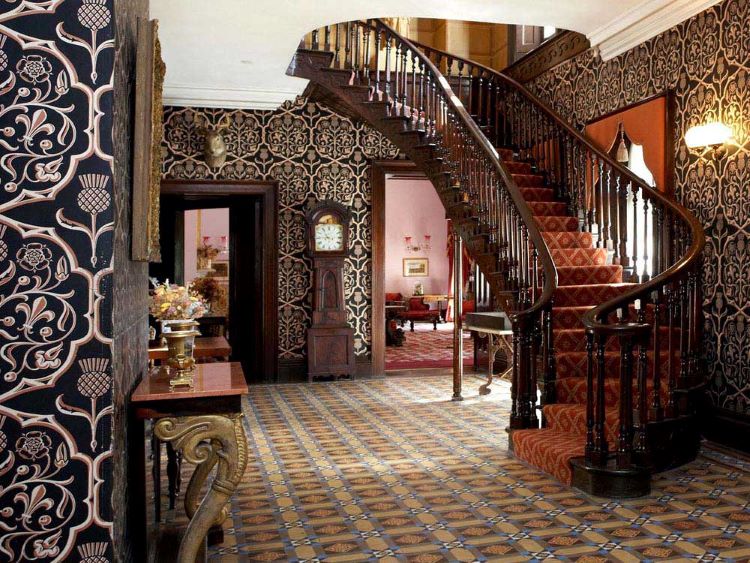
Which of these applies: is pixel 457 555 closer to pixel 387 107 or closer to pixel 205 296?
pixel 387 107

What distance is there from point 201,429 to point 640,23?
6056 millimetres

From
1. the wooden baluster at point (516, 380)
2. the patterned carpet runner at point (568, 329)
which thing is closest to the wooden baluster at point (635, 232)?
the patterned carpet runner at point (568, 329)

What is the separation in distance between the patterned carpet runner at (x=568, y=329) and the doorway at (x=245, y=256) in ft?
10.7

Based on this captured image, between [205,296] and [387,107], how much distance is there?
16.1 feet

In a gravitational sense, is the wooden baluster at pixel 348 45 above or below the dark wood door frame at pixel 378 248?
above

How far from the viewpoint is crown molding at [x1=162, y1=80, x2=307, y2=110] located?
29.7 ft

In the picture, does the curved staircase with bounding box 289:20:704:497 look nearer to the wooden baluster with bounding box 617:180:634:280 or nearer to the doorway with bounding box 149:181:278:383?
the wooden baluster with bounding box 617:180:634:280

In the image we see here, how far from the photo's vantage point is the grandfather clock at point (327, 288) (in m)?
9.53

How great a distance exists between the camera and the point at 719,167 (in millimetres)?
6320

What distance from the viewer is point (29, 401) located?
Result: 2.55 meters

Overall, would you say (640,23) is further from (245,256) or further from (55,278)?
(55,278)

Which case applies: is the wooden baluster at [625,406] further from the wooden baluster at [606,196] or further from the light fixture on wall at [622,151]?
the light fixture on wall at [622,151]

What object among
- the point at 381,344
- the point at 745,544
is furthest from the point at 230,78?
the point at 745,544

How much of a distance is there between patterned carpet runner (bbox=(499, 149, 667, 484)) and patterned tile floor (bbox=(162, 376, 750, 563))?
214 millimetres
